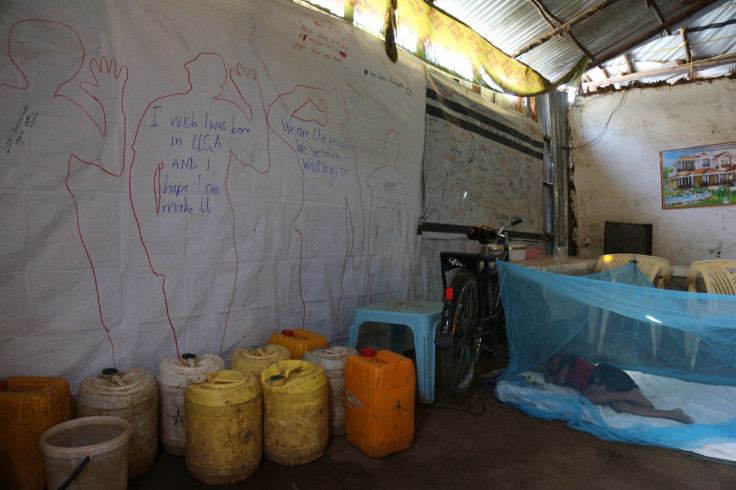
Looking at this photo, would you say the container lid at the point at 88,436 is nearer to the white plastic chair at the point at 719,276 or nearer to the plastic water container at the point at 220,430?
the plastic water container at the point at 220,430

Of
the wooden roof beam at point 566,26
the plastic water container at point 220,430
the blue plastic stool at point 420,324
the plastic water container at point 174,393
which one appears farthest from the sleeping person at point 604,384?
the wooden roof beam at point 566,26

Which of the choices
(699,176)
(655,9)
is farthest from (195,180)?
(699,176)

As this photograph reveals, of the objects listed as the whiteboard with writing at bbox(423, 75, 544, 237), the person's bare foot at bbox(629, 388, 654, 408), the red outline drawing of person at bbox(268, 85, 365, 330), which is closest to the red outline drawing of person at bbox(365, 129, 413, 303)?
the red outline drawing of person at bbox(268, 85, 365, 330)

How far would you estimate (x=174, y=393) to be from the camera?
6.36 ft

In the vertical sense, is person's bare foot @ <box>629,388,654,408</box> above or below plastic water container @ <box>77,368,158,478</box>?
below

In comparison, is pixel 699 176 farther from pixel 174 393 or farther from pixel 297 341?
pixel 174 393

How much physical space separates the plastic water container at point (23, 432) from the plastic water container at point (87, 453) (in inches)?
4.7

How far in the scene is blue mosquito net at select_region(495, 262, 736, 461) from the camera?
2.07 meters

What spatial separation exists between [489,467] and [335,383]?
80 centimetres

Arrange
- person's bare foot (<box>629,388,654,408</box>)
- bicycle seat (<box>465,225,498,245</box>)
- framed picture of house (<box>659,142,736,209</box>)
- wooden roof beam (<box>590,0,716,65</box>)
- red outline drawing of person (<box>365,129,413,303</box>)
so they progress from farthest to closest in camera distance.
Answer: framed picture of house (<box>659,142,736,209</box>) < wooden roof beam (<box>590,0,716,65</box>) < red outline drawing of person (<box>365,129,413,303</box>) < bicycle seat (<box>465,225,498,245</box>) < person's bare foot (<box>629,388,654,408</box>)

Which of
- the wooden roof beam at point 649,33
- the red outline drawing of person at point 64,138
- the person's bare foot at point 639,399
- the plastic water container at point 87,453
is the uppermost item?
the wooden roof beam at point 649,33

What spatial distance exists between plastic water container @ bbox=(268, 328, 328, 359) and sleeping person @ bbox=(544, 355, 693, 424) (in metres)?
1.43

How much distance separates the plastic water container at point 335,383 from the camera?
2.19 m

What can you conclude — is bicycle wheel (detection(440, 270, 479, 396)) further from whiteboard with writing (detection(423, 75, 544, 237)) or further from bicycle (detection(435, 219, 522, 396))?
whiteboard with writing (detection(423, 75, 544, 237))
